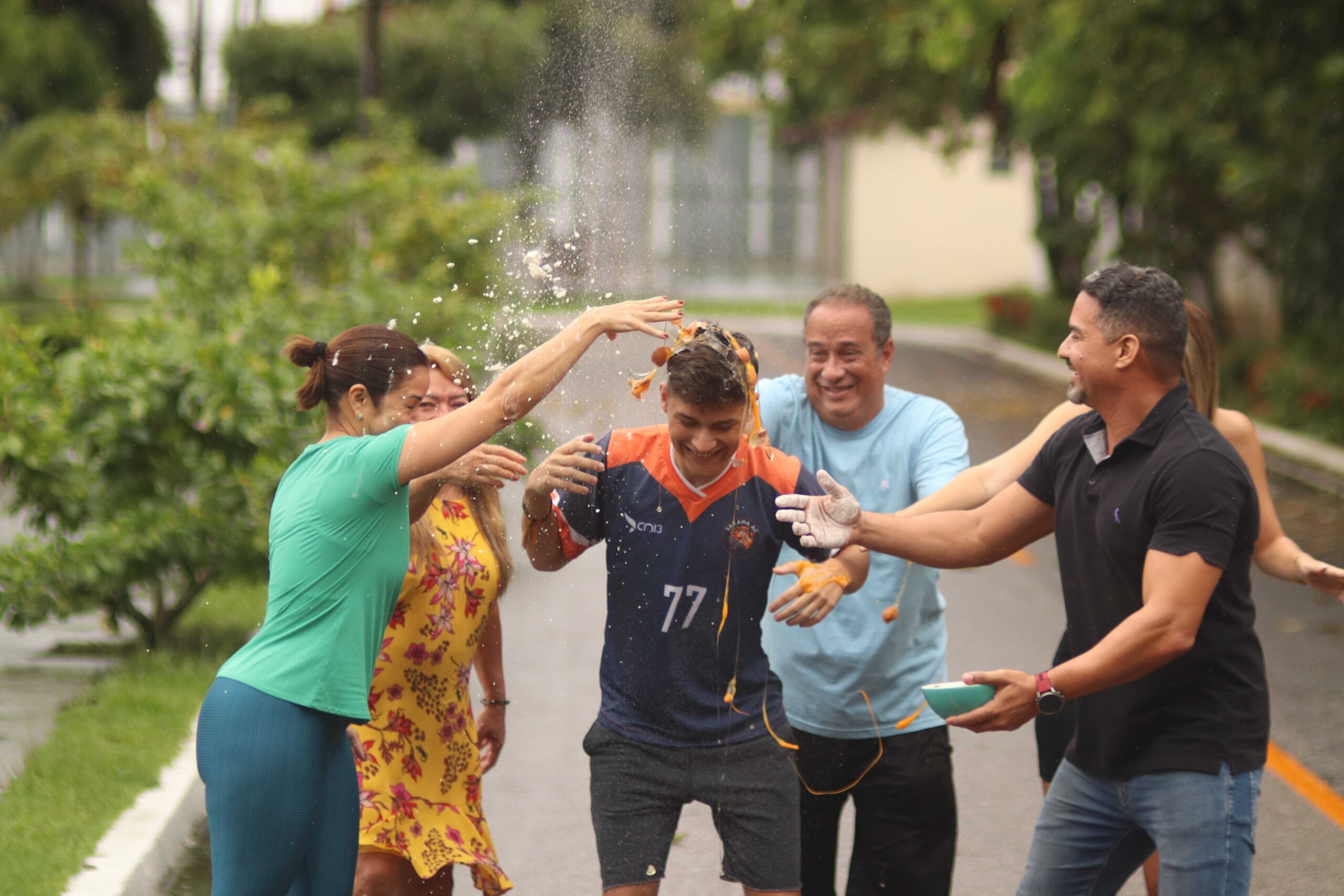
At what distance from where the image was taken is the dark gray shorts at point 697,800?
3588 millimetres

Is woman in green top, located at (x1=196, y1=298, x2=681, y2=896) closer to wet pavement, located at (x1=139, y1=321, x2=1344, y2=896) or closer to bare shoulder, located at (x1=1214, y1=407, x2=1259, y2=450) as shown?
wet pavement, located at (x1=139, y1=321, x2=1344, y2=896)

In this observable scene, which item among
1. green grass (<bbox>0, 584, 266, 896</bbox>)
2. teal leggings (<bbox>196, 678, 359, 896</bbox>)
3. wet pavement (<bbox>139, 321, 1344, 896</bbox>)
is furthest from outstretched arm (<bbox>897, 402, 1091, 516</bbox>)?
green grass (<bbox>0, 584, 266, 896</bbox>)

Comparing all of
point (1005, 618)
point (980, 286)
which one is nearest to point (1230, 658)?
point (1005, 618)

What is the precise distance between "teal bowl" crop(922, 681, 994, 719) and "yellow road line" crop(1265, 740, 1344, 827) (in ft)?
10.1

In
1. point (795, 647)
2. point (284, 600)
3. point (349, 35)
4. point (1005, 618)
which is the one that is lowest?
point (1005, 618)

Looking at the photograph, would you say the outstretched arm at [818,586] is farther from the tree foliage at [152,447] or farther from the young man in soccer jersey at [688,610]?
the tree foliage at [152,447]

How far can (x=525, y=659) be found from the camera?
8.12 metres

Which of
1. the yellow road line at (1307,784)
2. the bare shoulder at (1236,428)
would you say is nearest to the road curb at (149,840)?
the bare shoulder at (1236,428)

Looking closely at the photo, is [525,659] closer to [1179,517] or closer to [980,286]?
[1179,517]

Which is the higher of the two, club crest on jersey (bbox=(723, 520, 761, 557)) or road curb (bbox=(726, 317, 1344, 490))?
club crest on jersey (bbox=(723, 520, 761, 557))

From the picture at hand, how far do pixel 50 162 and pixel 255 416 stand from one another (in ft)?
82.6

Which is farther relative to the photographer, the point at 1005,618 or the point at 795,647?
the point at 1005,618

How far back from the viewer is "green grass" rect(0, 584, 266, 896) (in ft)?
15.7

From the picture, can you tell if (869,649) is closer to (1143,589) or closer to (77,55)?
(1143,589)
